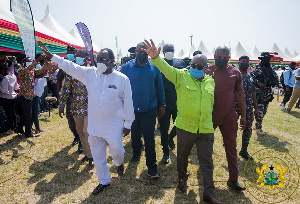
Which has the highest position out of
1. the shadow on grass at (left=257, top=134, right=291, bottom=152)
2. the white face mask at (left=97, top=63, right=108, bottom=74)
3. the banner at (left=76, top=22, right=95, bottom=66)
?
the banner at (left=76, top=22, right=95, bottom=66)

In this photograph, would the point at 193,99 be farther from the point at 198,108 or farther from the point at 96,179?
the point at 96,179

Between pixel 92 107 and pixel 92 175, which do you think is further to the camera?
pixel 92 175

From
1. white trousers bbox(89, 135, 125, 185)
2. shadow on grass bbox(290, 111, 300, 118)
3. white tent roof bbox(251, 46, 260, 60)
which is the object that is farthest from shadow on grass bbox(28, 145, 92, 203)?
white tent roof bbox(251, 46, 260, 60)

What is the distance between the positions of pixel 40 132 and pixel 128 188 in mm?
4135

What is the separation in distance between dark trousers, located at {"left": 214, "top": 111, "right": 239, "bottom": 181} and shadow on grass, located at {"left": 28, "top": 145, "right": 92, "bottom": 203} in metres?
2.38

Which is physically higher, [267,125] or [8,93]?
[8,93]

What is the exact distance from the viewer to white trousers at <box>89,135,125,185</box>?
335 cm

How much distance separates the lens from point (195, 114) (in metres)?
3.20

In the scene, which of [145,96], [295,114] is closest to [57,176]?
[145,96]

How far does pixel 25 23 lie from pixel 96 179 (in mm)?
4300

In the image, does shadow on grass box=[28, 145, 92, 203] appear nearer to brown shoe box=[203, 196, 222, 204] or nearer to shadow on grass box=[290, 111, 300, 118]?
brown shoe box=[203, 196, 222, 204]

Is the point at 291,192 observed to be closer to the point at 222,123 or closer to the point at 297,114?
the point at 222,123

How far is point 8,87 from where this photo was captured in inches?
242

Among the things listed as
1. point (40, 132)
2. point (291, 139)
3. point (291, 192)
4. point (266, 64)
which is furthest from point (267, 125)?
point (40, 132)
